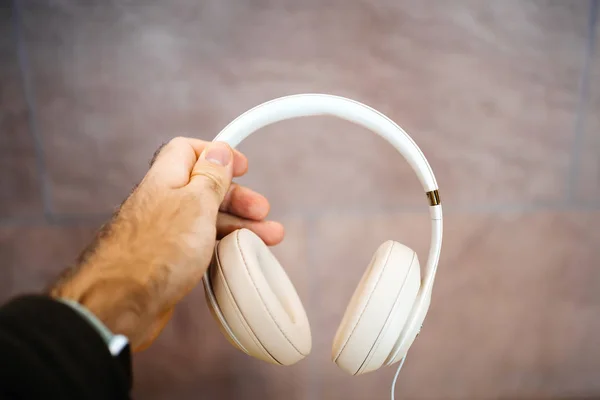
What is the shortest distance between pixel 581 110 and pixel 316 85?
1.71 ft

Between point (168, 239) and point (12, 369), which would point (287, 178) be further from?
point (12, 369)

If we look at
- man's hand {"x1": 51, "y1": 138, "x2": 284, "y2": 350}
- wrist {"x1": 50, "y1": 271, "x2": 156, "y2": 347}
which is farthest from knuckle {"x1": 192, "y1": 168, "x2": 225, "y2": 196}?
wrist {"x1": 50, "y1": 271, "x2": 156, "y2": 347}

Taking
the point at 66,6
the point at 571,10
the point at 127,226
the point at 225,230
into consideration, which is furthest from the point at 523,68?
the point at 66,6

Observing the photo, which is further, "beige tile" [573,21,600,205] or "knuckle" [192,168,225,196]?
"beige tile" [573,21,600,205]

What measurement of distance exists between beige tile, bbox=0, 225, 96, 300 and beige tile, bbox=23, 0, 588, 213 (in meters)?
0.06

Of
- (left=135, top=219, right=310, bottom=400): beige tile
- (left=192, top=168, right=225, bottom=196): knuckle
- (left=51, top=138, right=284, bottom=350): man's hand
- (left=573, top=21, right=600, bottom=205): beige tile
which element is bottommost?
(left=135, top=219, right=310, bottom=400): beige tile

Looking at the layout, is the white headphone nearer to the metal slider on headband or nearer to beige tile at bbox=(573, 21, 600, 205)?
the metal slider on headband

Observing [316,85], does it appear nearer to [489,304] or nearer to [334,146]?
[334,146]

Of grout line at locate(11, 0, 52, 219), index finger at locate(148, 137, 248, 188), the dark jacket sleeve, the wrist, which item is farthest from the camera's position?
grout line at locate(11, 0, 52, 219)

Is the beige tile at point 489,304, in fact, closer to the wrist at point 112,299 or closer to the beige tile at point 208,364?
the beige tile at point 208,364

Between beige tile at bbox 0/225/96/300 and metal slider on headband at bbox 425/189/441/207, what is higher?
metal slider on headband at bbox 425/189/441/207

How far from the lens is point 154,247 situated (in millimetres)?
463

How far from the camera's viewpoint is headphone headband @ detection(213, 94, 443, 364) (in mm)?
487

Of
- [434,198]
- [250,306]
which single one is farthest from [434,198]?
[250,306]
